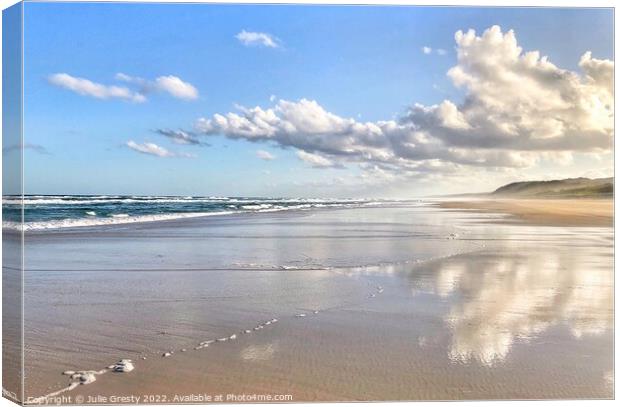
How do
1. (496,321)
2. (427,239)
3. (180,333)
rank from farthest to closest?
1. (427,239)
2. (496,321)
3. (180,333)

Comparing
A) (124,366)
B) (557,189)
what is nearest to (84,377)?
(124,366)

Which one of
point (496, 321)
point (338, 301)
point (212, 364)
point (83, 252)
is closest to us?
point (212, 364)

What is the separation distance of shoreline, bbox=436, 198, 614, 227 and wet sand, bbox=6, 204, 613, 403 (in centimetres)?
10

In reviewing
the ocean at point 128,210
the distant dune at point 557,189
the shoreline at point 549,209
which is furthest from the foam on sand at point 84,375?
the distant dune at point 557,189

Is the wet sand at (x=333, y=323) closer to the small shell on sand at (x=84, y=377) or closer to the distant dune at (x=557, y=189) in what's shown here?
the small shell on sand at (x=84, y=377)

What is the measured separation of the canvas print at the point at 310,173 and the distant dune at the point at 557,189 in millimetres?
16

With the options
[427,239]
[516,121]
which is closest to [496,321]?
[516,121]

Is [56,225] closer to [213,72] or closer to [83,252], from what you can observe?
[83,252]

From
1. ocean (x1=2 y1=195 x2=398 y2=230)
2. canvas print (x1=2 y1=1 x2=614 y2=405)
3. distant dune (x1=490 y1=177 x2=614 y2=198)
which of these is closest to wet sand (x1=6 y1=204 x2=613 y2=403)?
canvas print (x1=2 y1=1 x2=614 y2=405)

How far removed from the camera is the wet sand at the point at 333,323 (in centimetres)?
320

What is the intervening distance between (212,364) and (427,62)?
233 centimetres

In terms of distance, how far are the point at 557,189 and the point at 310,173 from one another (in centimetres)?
178

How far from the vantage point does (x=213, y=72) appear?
3783mm

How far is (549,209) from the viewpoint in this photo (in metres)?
4.70
